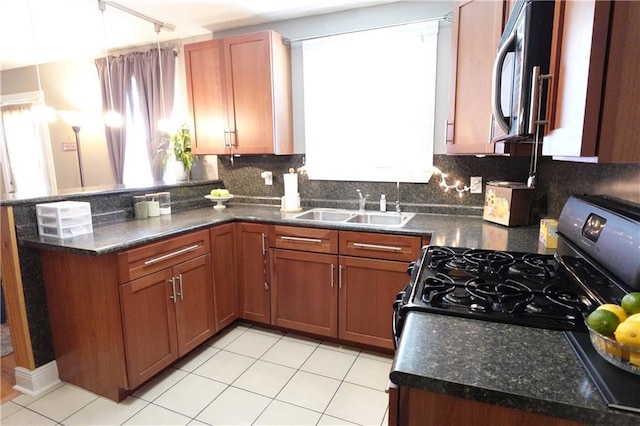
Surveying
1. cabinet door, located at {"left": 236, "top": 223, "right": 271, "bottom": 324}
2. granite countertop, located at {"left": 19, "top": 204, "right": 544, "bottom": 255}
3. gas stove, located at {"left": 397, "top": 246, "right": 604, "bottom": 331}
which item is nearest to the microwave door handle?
gas stove, located at {"left": 397, "top": 246, "right": 604, "bottom": 331}

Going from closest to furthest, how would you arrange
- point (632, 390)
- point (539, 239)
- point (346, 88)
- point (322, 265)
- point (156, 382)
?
point (632, 390)
point (539, 239)
point (156, 382)
point (322, 265)
point (346, 88)

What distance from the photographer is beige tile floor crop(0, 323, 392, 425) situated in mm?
1849

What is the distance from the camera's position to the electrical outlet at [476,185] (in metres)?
2.54

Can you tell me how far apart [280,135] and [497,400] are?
2503mm

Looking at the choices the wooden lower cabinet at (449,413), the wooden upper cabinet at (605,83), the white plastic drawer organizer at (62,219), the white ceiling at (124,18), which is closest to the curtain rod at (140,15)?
the white ceiling at (124,18)

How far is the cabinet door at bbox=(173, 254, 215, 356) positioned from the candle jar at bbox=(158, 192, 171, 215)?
60 centimetres

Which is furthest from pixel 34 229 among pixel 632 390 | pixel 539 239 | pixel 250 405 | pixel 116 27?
pixel 539 239

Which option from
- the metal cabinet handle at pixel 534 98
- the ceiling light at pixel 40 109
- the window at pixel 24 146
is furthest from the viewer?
the window at pixel 24 146

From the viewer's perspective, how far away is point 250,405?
6.39 feet

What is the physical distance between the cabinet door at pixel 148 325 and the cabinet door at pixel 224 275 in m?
0.40

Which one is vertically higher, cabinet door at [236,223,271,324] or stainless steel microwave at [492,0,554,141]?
stainless steel microwave at [492,0,554,141]

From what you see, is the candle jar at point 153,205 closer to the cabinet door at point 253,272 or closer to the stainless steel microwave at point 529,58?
the cabinet door at point 253,272

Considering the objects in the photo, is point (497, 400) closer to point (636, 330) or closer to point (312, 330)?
point (636, 330)

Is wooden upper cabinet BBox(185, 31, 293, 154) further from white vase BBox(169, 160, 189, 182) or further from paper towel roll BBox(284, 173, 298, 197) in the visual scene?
white vase BBox(169, 160, 189, 182)
